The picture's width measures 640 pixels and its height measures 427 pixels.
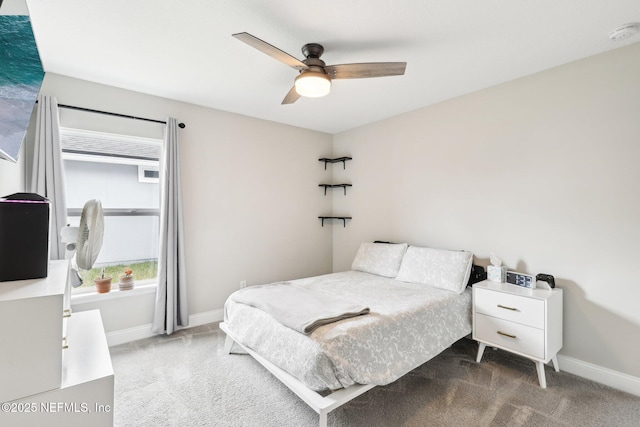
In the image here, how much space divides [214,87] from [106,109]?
41.9 inches

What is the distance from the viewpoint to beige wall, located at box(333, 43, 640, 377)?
215 cm

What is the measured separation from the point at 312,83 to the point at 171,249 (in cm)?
221

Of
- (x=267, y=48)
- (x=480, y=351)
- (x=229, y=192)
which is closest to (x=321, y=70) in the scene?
(x=267, y=48)

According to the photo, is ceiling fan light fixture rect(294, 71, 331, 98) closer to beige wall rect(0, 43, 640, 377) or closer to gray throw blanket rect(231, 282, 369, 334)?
gray throw blanket rect(231, 282, 369, 334)

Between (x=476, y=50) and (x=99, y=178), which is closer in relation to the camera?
(x=476, y=50)

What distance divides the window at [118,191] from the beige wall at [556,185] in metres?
2.99

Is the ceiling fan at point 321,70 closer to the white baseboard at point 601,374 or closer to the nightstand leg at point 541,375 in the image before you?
the nightstand leg at point 541,375

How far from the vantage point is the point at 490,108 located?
9.32 feet

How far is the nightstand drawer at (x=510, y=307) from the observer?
2180 millimetres

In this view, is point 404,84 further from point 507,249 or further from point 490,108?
point 507,249

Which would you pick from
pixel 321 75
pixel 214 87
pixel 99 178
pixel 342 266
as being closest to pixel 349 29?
pixel 321 75

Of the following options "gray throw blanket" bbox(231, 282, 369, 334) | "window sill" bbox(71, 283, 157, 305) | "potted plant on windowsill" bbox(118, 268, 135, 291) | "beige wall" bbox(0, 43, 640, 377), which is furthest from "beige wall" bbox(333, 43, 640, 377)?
"potted plant on windowsill" bbox(118, 268, 135, 291)

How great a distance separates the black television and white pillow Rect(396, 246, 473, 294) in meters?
3.01

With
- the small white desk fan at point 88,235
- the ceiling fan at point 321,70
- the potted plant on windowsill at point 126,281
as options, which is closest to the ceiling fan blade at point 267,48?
the ceiling fan at point 321,70
